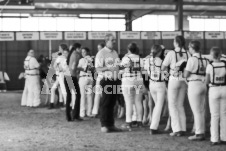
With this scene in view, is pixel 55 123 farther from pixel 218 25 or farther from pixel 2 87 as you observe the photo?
pixel 218 25

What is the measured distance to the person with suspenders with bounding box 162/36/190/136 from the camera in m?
6.99

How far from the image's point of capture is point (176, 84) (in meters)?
7.07

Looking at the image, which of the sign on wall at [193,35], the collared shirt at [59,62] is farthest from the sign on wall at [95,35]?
the collared shirt at [59,62]

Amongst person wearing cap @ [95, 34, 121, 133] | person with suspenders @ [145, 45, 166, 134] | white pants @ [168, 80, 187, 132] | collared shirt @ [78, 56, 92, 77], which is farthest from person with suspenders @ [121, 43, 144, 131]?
collared shirt @ [78, 56, 92, 77]

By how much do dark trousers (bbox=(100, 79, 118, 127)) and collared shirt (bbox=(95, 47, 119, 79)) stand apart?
14 cm

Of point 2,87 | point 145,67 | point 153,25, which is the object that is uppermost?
point 153,25

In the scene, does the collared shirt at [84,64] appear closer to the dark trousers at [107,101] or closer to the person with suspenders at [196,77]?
the dark trousers at [107,101]

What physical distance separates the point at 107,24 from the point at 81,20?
2.03m

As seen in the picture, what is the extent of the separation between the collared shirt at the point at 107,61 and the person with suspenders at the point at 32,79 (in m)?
5.65

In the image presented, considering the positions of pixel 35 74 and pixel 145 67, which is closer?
pixel 145 67

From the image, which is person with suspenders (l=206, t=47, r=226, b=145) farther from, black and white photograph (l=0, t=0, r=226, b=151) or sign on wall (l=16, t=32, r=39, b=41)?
sign on wall (l=16, t=32, r=39, b=41)

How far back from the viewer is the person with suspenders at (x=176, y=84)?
6.99m

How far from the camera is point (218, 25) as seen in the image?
32312mm

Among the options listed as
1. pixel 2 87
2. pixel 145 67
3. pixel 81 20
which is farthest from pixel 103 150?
pixel 81 20
